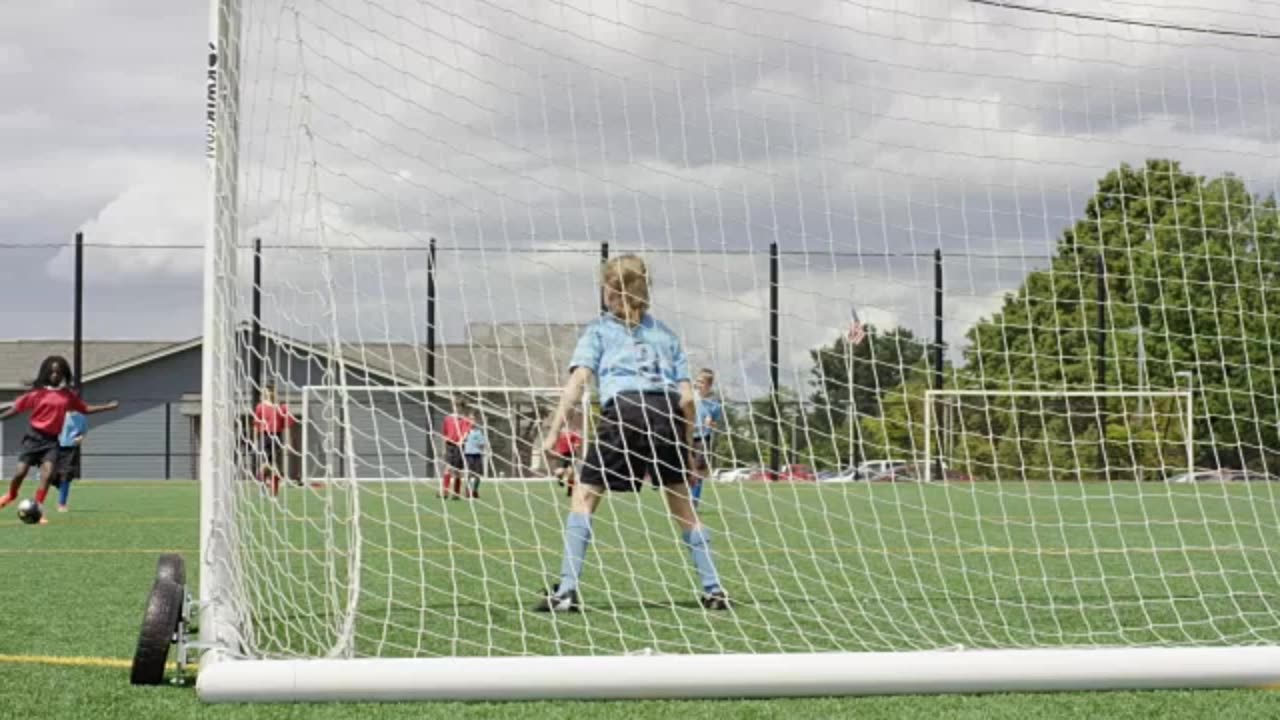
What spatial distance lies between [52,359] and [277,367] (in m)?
7.83

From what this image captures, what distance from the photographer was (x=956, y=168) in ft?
17.3

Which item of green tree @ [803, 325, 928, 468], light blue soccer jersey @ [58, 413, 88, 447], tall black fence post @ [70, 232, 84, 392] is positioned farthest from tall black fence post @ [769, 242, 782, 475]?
tall black fence post @ [70, 232, 84, 392]

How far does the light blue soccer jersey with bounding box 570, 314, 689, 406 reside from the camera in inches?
223

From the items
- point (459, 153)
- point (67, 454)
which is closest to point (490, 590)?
point (459, 153)

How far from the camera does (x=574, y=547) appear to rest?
5656 millimetres

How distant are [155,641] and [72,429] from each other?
10.6 meters

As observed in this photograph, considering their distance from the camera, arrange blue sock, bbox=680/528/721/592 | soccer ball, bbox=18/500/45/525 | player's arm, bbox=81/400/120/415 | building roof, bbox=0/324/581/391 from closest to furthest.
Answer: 1. building roof, bbox=0/324/581/391
2. blue sock, bbox=680/528/721/592
3. player's arm, bbox=81/400/120/415
4. soccer ball, bbox=18/500/45/525

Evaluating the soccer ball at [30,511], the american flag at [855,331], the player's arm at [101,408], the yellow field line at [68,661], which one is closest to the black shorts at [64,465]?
the player's arm at [101,408]

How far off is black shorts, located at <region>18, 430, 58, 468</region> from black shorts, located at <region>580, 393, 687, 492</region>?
829 cm

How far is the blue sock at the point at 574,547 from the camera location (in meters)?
5.63

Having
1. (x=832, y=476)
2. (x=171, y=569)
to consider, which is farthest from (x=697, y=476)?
(x=832, y=476)

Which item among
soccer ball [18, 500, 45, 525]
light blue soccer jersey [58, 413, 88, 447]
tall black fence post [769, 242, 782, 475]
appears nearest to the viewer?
tall black fence post [769, 242, 782, 475]

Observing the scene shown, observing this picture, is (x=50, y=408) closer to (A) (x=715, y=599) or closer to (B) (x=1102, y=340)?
(A) (x=715, y=599)

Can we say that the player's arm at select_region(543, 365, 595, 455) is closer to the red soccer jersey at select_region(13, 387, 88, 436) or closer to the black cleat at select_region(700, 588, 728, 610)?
the black cleat at select_region(700, 588, 728, 610)
